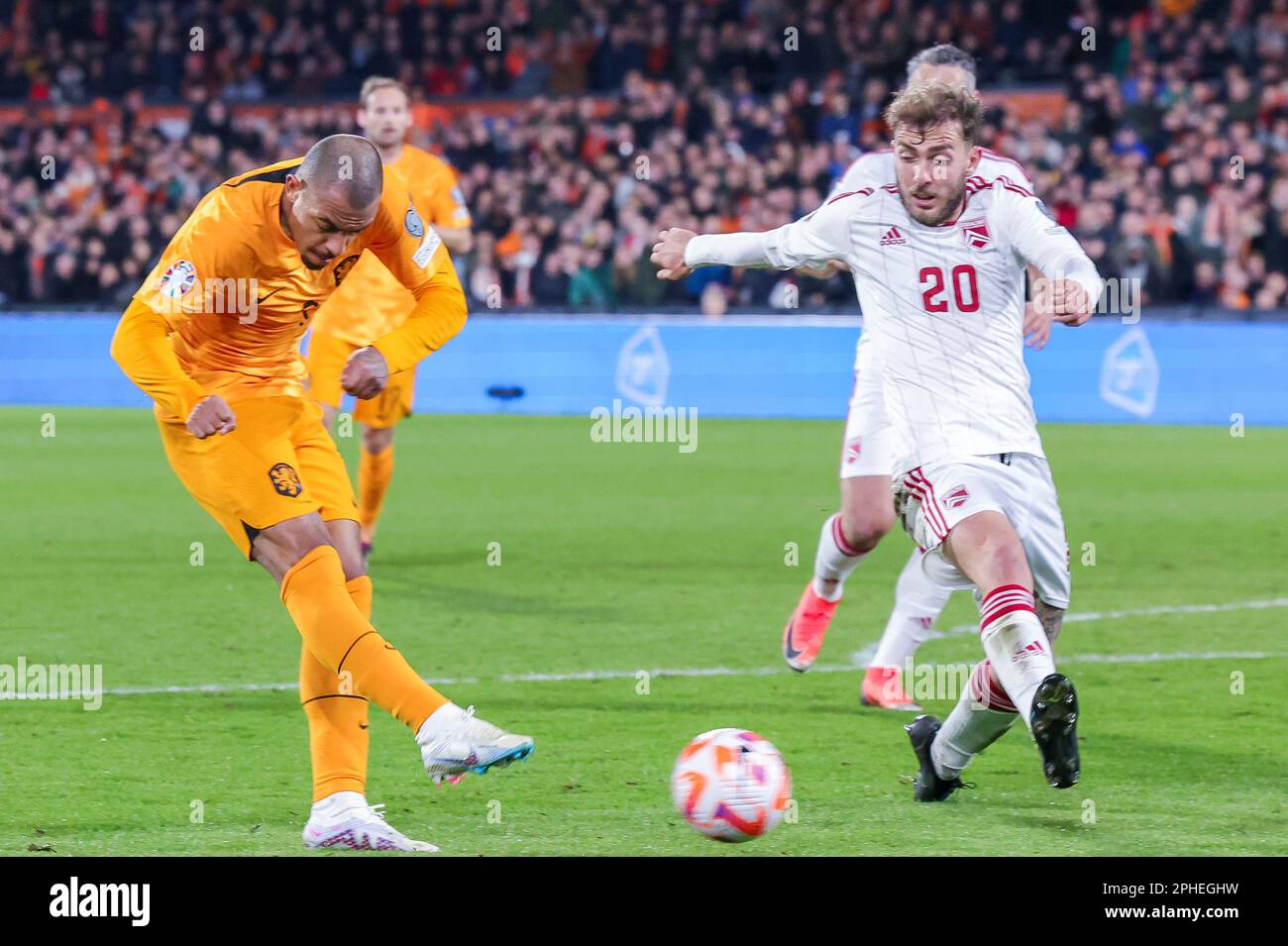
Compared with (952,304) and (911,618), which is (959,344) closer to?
(952,304)

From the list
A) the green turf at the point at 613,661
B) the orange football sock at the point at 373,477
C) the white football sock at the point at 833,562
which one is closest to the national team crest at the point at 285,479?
the green turf at the point at 613,661

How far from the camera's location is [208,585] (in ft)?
31.1

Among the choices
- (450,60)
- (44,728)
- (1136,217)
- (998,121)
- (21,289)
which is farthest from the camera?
(450,60)

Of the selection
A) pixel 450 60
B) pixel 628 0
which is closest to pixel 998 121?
pixel 628 0

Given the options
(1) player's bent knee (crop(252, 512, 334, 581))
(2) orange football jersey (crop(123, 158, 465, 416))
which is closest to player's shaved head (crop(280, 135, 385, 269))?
(2) orange football jersey (crop(123, 158, 465, 416))

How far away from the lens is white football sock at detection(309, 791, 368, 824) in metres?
4.70

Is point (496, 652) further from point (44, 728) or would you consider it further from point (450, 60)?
point (450, 60)

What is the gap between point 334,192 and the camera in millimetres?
4844

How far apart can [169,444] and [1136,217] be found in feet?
50.0

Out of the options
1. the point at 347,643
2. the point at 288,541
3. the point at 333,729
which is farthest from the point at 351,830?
the point at 288,541

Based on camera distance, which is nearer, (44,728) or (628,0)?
(44,728)

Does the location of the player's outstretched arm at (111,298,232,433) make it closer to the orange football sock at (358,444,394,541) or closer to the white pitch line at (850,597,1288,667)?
the white pitch line at (850,597,1288,667)

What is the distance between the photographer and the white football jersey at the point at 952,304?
5.02 metres

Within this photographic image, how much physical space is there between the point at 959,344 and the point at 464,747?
1.71m
